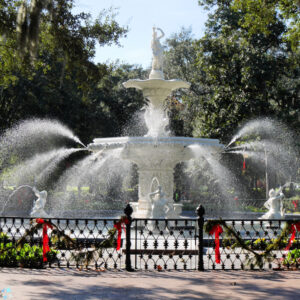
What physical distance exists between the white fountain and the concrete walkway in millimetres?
5258

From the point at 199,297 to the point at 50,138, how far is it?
2307 centimetres

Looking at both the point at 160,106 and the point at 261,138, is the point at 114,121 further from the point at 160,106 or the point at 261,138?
the point at 160,106

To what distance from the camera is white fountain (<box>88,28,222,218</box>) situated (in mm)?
13852

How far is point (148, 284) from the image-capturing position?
23.6ft

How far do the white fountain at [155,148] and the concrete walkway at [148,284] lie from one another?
5258 millimetres

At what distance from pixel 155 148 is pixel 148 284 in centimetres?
716

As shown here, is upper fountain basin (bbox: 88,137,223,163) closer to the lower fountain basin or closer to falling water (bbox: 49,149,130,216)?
the lower fountain basin

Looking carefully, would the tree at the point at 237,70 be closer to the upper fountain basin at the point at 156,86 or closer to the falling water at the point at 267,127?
the falling water at the point at 267,127

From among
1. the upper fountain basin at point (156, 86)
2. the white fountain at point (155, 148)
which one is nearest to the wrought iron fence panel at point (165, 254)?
the white fountain at point (155, 148)

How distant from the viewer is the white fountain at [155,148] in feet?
45.4

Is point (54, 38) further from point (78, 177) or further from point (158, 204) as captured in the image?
point (78, 177)

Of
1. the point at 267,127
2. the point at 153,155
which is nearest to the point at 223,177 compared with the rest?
the point at 267,127

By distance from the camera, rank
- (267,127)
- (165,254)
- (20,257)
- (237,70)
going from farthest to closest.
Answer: (267,127) → (237,70) → (165,254) → (20,257)

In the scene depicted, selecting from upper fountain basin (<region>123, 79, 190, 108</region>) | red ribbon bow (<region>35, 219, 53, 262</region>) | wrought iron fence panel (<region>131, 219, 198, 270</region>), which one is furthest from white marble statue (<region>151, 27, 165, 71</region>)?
red ribbon bow (<region>35, 219, 53, 262</region>)
